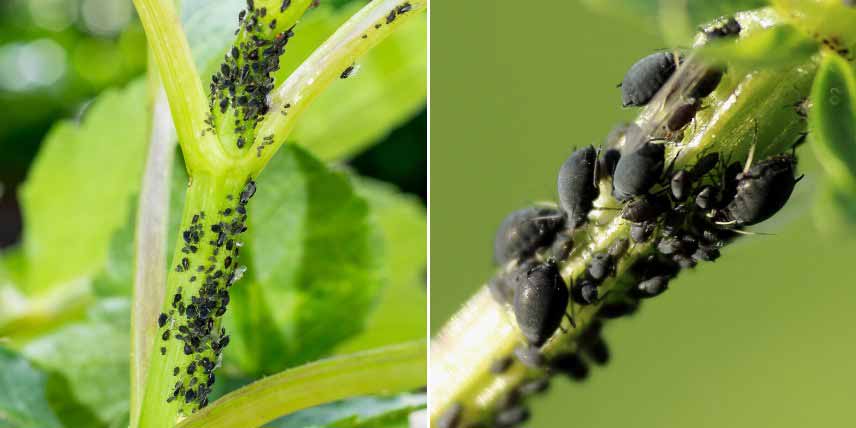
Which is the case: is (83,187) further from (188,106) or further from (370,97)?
(188,106)

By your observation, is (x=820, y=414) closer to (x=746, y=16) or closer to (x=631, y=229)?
(x=631, y=229)

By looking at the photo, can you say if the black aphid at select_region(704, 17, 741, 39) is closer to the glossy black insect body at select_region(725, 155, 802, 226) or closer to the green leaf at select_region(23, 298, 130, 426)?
the glossy black insect body at select_region(725, 155, 802, 226)

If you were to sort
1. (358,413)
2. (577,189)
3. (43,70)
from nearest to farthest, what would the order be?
(577,189)
(358,413)
(43,70)

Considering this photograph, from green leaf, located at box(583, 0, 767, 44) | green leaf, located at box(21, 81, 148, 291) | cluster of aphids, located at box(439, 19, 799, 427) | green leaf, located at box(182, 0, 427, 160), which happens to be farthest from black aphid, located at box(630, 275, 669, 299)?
green leaf, located at box(21, 81, 148, 291)

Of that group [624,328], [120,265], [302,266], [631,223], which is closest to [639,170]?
[631,223]

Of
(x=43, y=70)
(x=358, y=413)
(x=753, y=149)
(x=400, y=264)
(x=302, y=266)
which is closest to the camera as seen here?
(x=753, y=149)
